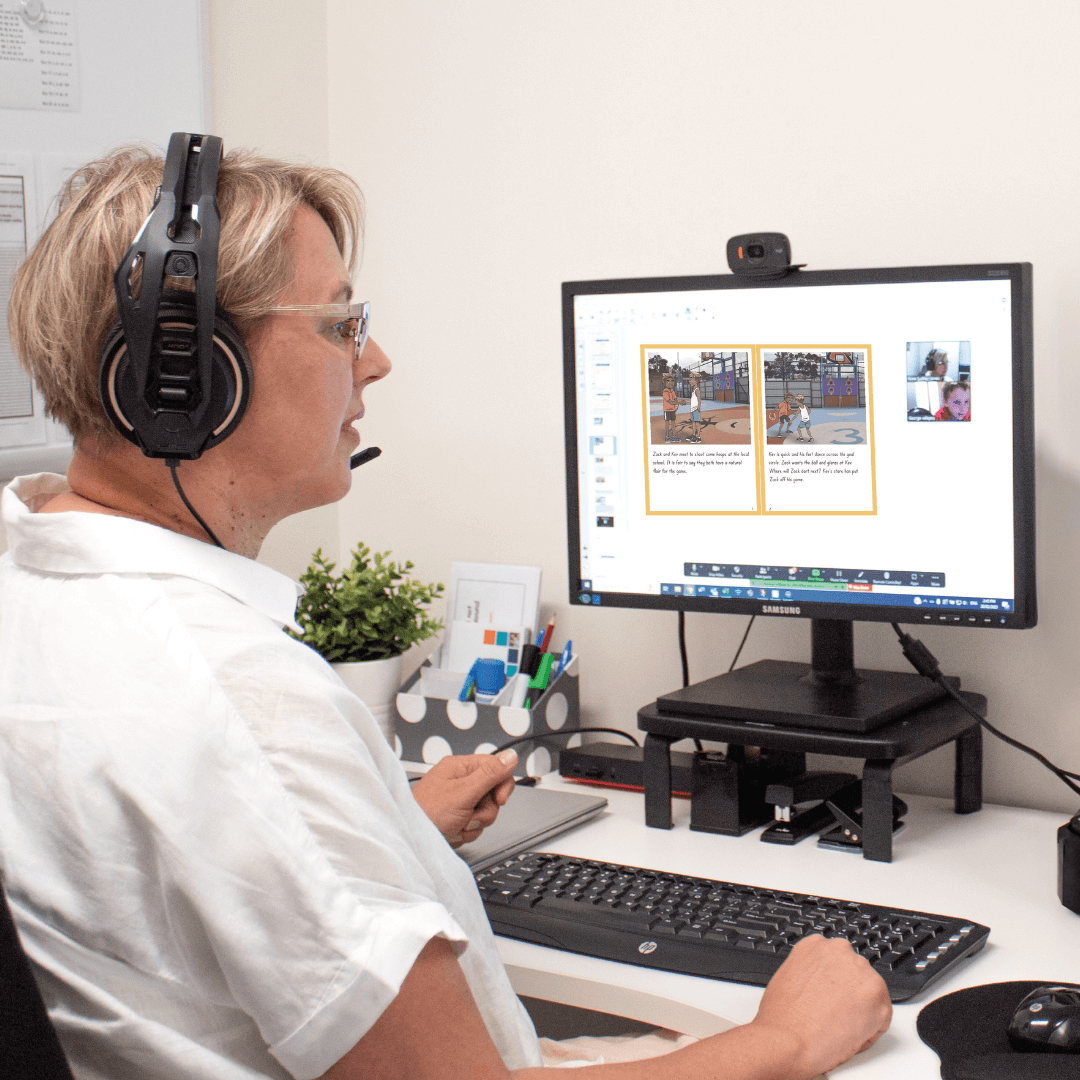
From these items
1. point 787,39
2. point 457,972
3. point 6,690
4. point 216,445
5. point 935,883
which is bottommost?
point 935,883

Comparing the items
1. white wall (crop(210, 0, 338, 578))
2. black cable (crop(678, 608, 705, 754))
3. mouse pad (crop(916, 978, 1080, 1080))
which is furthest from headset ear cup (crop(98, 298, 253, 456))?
white wall (crop(210, 0, 338, 578))

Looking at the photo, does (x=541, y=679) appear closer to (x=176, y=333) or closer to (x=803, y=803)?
(x=803, y=803)

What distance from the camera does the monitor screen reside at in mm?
1247

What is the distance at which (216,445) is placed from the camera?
32.6 inches

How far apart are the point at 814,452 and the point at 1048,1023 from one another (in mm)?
658

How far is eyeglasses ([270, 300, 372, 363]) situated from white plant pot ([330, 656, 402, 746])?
2.36 ft

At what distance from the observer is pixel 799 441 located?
133 centimetres

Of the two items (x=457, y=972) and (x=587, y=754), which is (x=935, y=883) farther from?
(x=457, y=972)

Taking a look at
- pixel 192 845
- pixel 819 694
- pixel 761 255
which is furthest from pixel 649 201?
pixel 192 845

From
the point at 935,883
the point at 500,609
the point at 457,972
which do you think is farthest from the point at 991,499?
the point at 457,972

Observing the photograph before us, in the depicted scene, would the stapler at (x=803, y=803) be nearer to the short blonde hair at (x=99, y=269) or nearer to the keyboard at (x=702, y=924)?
the keyboard at (x=702, y=924)

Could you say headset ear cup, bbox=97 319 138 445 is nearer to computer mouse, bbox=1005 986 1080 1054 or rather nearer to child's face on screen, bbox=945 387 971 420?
computer mouse, bbox=1005 986 1080 1054

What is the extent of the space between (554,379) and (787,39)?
523 millimetres

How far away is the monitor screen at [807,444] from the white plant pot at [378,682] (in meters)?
0.31
